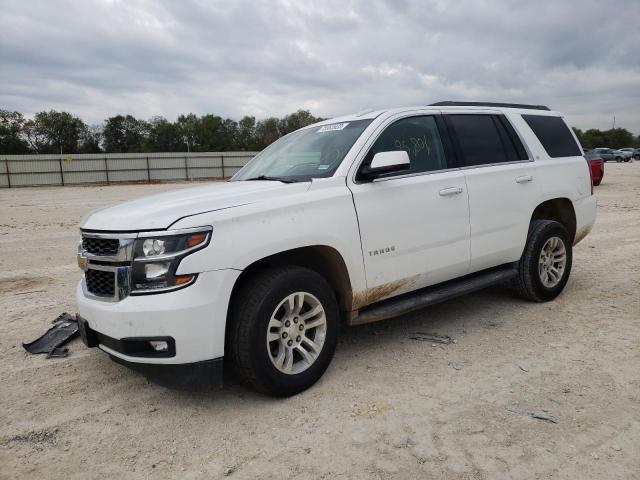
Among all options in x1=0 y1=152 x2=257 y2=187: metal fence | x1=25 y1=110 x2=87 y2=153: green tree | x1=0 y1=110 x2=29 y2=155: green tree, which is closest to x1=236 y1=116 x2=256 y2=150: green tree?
x1=25 y1=110 x2=87 y2=153: green tree

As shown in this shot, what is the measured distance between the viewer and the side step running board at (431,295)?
361cm

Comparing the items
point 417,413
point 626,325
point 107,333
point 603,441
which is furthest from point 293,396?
point 626,325

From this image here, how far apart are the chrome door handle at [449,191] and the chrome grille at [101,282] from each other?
2.49 meters

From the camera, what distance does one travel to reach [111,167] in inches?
1553

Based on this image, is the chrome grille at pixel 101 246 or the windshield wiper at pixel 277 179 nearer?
the chrome grille at pixel 101 246

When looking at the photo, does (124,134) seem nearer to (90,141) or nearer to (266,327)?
(90,141)

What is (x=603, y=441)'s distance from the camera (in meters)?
2.63

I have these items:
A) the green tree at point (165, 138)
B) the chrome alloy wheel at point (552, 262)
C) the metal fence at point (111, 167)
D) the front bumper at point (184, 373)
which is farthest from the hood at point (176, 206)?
the green tree at point (165, 138)

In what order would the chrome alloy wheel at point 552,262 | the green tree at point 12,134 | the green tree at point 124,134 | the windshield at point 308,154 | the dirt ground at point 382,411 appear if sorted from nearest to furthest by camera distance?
the dirt ground at point 382,411, the windshield at point 308,154, the chrome alloy wheel at point 552,262, the green tree at point 12,134, the green tree at point 124,134

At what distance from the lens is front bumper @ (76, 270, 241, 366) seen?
9.04 feet

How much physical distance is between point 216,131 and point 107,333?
93598 millimetres

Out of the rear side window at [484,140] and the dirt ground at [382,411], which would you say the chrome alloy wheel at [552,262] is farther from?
the rear side window at [484,140]

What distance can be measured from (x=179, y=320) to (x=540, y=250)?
11.7 ft

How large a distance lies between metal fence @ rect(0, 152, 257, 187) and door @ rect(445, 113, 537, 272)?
98.6 feet
